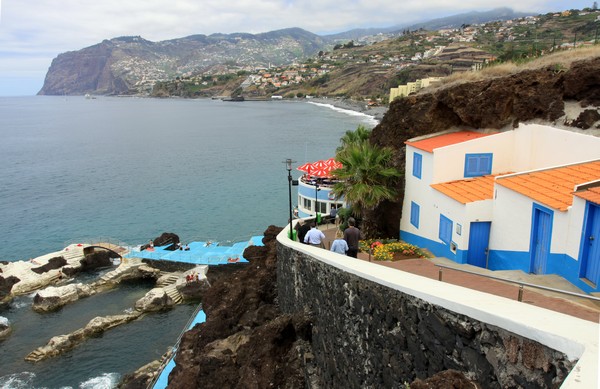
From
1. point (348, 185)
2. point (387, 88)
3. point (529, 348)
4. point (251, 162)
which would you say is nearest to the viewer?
point (529, 348)

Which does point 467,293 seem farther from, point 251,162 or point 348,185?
point 251,162

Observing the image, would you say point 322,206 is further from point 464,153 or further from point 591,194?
point 591,194

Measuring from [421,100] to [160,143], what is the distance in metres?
79.1

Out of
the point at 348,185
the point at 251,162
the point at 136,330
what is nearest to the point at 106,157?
the point at 251,162

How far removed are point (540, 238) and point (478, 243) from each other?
1941mm

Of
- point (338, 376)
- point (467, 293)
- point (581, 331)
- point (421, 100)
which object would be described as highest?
point (421, 100)

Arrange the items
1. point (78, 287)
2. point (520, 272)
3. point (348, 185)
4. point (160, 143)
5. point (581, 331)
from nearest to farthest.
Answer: point (581, 331)
point (520, 272)
point (348, 185)
point (78, 287)
point (160, 143)

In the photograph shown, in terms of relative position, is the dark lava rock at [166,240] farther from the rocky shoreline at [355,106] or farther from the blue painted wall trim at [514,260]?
the rocky shoreline at [355,106]

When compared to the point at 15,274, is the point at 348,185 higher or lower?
higher

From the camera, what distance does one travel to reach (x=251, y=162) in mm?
64125

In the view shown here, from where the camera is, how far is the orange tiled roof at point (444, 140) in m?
12.4

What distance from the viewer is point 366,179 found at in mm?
13500

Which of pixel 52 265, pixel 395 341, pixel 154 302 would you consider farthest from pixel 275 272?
pixel 52 265

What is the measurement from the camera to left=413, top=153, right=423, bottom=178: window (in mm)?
12680
